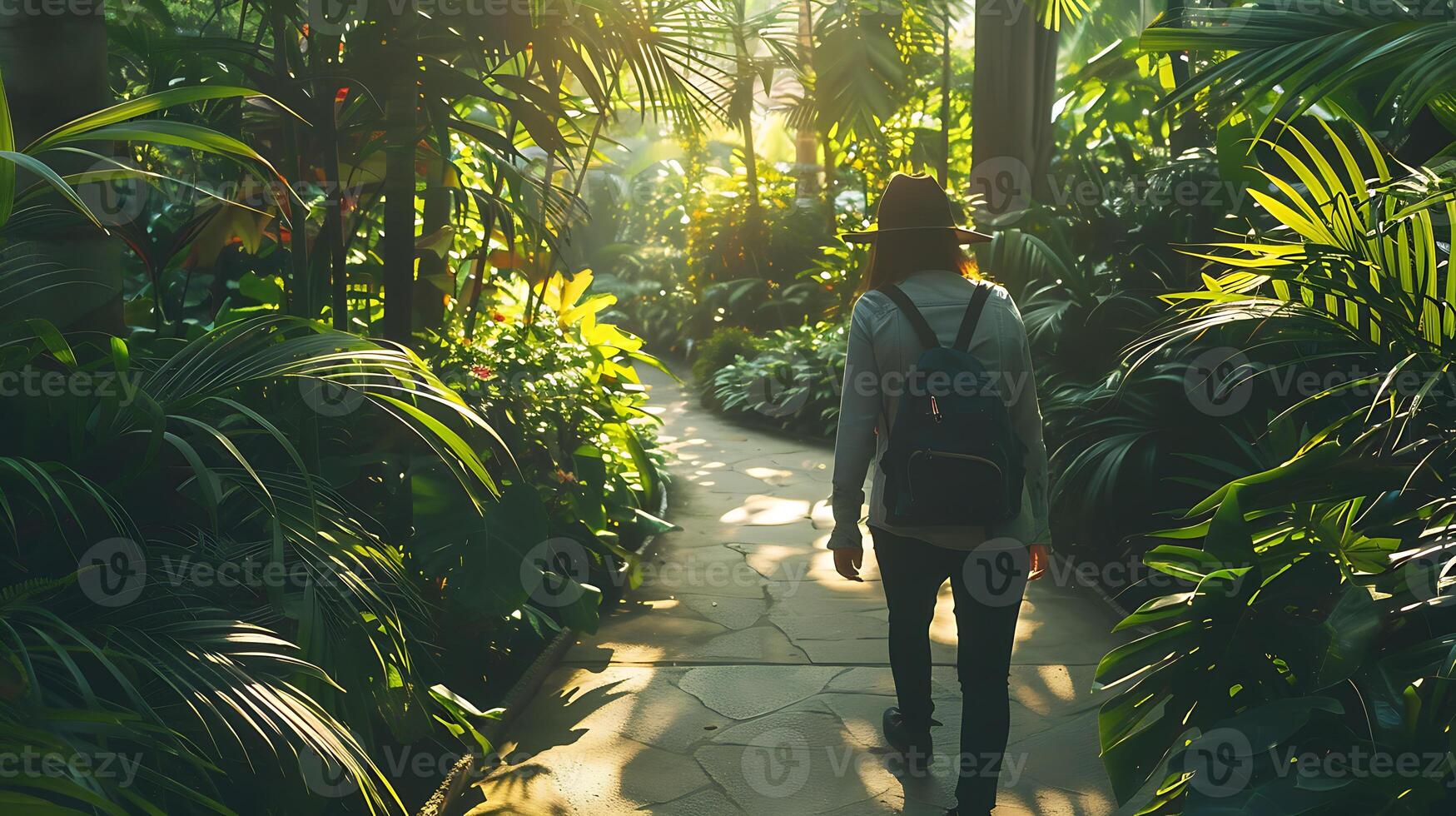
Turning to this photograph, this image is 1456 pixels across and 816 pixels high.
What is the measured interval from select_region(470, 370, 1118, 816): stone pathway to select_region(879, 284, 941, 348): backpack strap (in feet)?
3.57

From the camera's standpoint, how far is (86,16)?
8.45 feet

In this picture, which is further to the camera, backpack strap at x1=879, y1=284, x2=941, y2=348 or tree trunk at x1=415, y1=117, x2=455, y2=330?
tree trunk at x1=415, y1=117, x2=455, y2=330

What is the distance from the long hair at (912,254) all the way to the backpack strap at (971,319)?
5.4 inches

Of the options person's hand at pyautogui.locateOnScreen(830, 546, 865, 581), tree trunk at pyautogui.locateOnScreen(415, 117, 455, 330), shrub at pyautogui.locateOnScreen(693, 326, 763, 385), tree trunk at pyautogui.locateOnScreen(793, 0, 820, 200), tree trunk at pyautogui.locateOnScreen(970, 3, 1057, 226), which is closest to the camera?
person's hand at pyautogui.locateOnScreen(830, 546, 865, 581)

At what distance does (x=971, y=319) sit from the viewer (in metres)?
2.94

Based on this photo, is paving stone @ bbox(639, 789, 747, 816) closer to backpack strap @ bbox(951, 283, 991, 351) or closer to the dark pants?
the dark pants

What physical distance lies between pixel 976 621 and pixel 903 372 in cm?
67

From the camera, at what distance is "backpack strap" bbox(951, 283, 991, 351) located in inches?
115

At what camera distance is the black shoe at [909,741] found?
334 centimetres

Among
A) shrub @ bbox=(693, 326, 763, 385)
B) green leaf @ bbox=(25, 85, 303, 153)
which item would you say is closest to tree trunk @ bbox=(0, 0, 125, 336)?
green leaf @ bbox=(25, 85, 303, 153)

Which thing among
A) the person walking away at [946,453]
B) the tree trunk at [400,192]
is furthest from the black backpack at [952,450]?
the tree trunk at [400,192]

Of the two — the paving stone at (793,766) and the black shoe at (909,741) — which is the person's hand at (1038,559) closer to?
the black shoe at (909,741)

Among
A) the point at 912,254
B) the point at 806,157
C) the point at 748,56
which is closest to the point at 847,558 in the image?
the point at 912,254

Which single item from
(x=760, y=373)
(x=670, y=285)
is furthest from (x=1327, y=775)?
(x=670, y=285)
